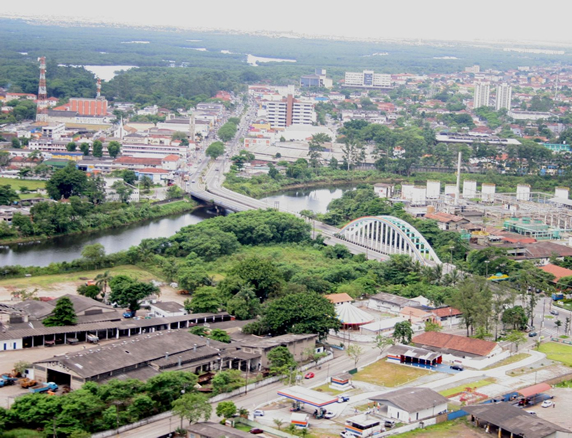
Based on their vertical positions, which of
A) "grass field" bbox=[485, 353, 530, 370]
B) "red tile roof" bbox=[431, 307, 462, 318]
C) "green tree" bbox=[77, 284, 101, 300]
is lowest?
"grass field" bbox=[485, 353, 530, 370]

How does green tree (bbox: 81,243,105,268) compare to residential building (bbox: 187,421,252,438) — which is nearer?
residential building (bbox: 187,421,252,438)

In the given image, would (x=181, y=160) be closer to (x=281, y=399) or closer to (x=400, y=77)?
(x=281, y=399)

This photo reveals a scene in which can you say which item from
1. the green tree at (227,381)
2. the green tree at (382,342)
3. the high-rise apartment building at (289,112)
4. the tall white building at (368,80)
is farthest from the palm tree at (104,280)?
the tall white building at (368,80)

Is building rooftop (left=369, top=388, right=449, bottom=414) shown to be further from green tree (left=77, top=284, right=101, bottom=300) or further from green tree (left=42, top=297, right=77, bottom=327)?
green tree (left=77, top=284, right=101, bottom=300)

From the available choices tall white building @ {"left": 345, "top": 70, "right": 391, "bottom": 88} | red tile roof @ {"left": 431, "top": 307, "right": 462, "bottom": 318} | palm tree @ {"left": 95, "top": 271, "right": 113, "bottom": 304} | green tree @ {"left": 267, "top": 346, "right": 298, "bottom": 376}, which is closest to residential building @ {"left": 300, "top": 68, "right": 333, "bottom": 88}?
tall white building @ {"left": 345, "top": 70, "right": 391, "bottom": 88}

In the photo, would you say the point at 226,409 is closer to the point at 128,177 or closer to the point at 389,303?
the point at 389,303

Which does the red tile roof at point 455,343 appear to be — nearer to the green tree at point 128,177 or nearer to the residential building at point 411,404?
the residential building at point 411,404

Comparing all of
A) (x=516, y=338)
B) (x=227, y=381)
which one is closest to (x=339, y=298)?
(x=516, y=338)
